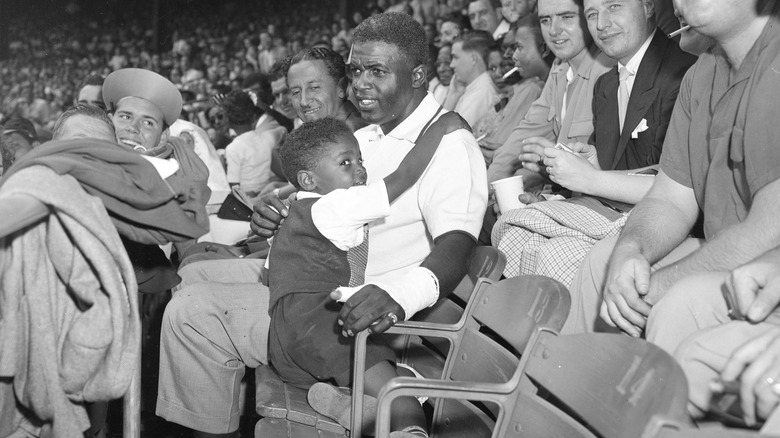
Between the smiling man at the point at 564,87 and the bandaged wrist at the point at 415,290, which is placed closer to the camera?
the bandaged wrist at the point at 415,290

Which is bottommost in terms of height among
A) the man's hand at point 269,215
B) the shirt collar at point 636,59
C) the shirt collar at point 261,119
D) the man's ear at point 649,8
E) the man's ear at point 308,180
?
the shirt collar at point 261,119

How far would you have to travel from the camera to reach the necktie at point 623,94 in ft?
9.61

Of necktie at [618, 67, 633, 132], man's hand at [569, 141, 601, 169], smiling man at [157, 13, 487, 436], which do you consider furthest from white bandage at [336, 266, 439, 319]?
necktie at [618, 67, 633, 132]

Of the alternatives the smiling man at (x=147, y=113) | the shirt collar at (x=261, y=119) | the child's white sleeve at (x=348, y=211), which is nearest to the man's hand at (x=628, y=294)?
the child's white sleeve at (x=348, y=211)

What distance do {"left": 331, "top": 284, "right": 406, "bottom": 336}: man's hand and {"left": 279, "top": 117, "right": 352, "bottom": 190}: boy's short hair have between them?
60 cm

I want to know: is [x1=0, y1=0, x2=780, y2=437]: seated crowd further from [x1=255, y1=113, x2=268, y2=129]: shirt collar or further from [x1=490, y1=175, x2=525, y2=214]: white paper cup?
[x1=255, y1=113, x2=268, y2=129]: shirt collar

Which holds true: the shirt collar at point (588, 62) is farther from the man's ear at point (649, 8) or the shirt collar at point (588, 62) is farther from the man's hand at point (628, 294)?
the man's hand at point (628, 294)

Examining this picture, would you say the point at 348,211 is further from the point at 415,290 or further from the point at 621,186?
the point at 621,186

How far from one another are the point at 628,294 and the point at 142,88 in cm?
200

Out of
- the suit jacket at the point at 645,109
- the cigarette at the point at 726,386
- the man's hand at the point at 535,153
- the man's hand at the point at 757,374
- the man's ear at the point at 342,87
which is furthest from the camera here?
the man's ear at the point at 342,87

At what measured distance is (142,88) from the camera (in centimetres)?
310

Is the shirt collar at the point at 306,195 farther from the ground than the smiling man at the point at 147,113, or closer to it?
closer to it

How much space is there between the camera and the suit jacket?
2.76 metres

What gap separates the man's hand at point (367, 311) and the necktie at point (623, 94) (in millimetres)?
1348
